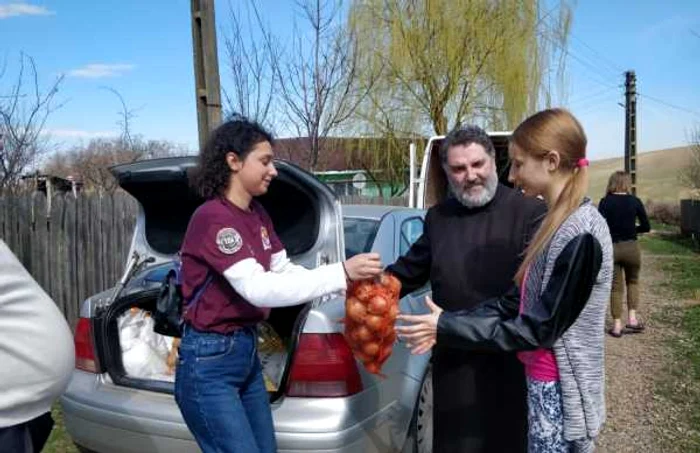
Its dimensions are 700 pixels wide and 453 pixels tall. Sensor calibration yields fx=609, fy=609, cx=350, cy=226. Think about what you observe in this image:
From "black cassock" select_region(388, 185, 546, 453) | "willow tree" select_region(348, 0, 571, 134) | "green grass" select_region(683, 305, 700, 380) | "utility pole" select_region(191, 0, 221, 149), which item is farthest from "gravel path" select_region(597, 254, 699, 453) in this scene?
"willow tree" select_region(348, 0, 571, 134)

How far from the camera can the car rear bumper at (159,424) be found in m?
2.59

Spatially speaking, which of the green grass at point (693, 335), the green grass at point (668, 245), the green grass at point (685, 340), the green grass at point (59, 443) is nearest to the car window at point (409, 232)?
the green grass at point (685, 340)

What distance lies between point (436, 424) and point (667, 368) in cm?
419

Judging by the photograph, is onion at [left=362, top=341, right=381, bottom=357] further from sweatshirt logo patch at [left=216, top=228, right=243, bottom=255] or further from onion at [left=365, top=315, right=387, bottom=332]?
sweatshirt logo patch at [left=216, top=228, right=243, bottom=255]

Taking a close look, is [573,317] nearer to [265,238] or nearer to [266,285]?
[266,285]

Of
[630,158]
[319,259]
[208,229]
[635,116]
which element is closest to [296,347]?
[319,259]

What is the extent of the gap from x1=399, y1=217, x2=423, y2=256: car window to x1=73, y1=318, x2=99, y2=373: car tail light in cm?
187

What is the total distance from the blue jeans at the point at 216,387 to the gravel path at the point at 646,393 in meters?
2.86

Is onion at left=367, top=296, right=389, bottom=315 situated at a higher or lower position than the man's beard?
lower

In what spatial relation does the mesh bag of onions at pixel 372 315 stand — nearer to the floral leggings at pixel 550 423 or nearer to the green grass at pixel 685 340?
the floral leggings at pixel 550 423

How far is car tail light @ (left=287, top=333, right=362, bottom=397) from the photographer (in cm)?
270

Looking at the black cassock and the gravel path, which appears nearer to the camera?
the black cassock

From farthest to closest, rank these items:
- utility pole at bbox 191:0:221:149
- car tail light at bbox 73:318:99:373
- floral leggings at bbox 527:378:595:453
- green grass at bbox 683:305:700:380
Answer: green grass at bbox 683:305:700:380 < utility pole at bbox 191:0:221:149 < car tail light at bbox 73:318:99:373 < floral leggings at bbox 527:378:595:453

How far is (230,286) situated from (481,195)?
109 centimetres
